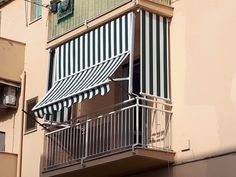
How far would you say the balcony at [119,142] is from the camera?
15.2m

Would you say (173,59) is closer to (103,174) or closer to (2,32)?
(103,174)

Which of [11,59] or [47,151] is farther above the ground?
[11,59]

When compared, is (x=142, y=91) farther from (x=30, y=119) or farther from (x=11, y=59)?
(x=11, y=59)

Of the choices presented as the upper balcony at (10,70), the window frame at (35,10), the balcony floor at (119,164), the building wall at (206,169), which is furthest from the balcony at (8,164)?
the building wall at (206,169)

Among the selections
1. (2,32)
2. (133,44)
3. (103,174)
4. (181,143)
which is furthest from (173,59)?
(2,32)

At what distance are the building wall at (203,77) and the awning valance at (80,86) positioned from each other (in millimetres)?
1376

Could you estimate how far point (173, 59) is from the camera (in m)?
16.0

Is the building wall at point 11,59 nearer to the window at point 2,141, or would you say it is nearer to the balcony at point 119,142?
the window at point 2,141

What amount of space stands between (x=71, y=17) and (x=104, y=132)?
365 cm

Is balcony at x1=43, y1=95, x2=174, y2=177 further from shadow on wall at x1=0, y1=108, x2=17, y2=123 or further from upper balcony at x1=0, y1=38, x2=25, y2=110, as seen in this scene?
shadow on wall at x1=0, y1=108, x2=17, y2=123

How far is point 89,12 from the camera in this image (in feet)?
57.5

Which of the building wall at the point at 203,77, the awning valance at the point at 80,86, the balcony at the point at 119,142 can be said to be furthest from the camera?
the awning valance at the point at 80,86

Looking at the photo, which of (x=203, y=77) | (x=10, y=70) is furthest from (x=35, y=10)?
(x=203, y=77)

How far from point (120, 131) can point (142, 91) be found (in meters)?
1.08
